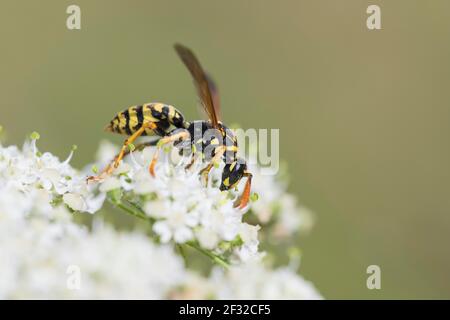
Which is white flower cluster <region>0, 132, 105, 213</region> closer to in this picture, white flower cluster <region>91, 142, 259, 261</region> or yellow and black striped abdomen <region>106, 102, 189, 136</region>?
white flower cluster <region>91, 142, 259, 261</region>

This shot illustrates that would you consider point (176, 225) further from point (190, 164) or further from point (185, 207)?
point (190, 164)

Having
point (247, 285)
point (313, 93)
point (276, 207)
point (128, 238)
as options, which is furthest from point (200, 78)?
point (313, 93)

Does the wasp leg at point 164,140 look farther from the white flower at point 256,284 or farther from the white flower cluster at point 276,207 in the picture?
the white flower cluster at point 276,207

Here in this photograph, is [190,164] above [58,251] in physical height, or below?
above

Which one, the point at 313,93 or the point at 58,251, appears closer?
the point at 58,251

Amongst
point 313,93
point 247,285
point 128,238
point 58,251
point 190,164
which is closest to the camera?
point 58,251

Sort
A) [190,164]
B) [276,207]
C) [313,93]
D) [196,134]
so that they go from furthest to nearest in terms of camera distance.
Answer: [313,93] < [276,207] < [196,134] < [190,164]

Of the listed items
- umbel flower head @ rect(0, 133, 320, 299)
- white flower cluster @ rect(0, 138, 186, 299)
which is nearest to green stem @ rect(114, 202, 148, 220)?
umbel flower head @ rect(0, 133, 320, 299)
